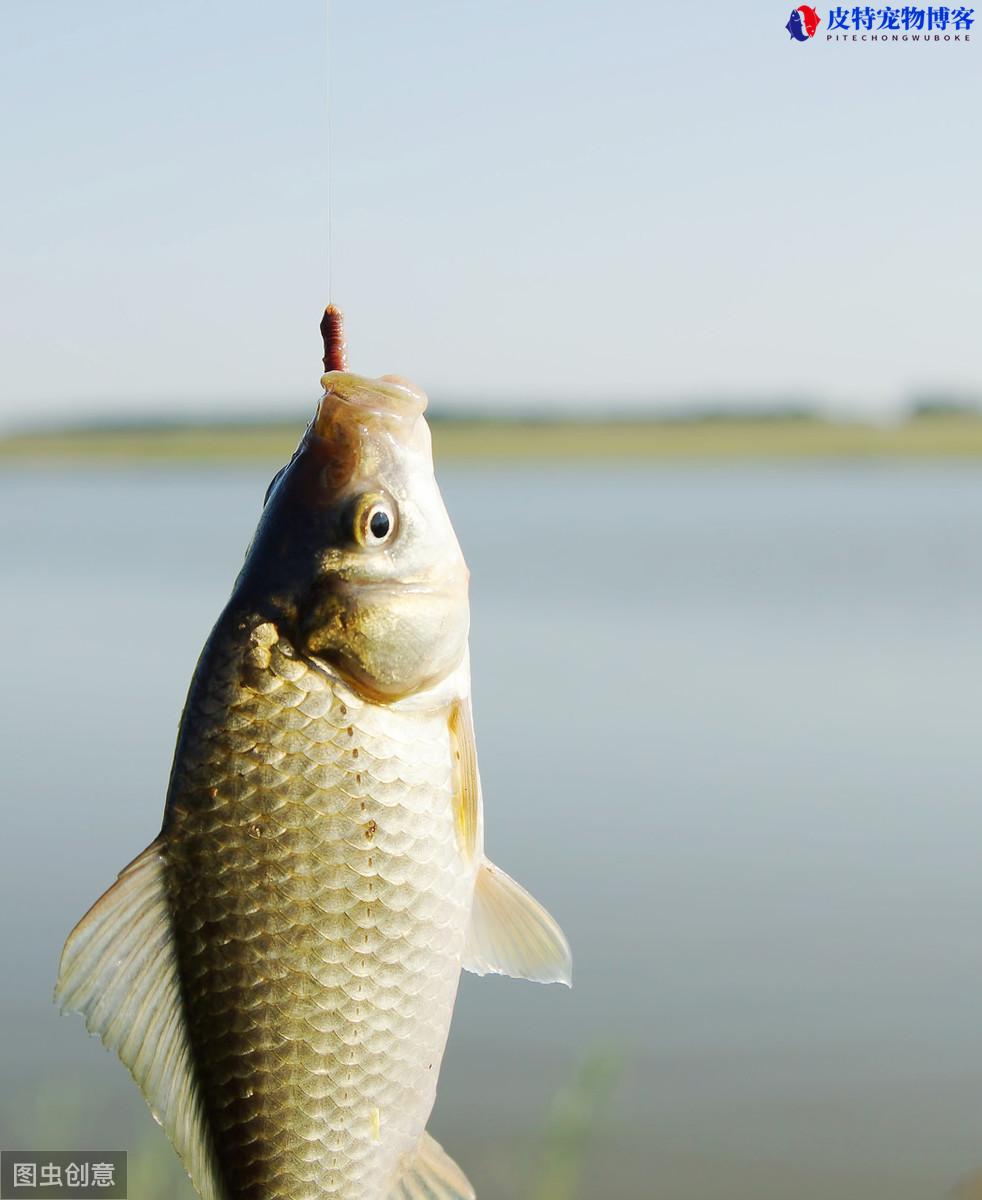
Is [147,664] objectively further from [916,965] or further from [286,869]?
[286,869]

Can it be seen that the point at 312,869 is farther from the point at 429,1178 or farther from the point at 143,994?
the point at 429,1178

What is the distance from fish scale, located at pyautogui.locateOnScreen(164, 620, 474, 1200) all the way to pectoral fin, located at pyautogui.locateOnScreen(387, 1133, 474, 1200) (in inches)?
3.8

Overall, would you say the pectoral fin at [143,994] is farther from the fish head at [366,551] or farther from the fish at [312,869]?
the fish head at [366,551]

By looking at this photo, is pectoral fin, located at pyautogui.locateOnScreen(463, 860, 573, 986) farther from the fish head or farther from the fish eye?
the fish eye

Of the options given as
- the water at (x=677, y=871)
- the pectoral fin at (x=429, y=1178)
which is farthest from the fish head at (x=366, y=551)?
the water at (x=677, y=871)

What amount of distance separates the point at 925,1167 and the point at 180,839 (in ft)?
16.8

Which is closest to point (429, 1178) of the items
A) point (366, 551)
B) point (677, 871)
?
point (366, 551)

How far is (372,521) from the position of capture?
1728 millimetres

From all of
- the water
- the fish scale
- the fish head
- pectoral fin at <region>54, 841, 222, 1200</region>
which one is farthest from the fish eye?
the water

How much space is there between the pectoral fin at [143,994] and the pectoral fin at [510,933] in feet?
1.20

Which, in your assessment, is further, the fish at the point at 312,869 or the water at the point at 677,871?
the water at the point at 677,871

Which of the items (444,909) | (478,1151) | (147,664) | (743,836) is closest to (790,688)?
(743,836)

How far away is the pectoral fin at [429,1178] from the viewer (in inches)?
70.3

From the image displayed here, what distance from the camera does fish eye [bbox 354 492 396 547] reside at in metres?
1.72
